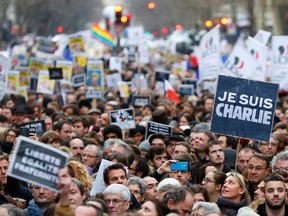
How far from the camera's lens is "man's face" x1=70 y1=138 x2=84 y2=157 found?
56.7 ft

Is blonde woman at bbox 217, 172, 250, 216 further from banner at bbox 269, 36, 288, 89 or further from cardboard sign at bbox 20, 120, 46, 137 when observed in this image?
banner at bbox 269, 36, 288, 89

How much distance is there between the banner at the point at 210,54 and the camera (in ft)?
89.6

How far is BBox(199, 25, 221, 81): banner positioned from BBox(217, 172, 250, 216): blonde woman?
42.6ft

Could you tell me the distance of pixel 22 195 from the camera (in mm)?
14422

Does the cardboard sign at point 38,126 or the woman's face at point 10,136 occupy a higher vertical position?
the cardboard sign at point 38,126

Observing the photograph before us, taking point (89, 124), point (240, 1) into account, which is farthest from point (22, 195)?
point (240, 1)

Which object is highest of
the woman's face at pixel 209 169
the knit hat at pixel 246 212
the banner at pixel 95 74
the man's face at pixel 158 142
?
the banner at pixel 95 74

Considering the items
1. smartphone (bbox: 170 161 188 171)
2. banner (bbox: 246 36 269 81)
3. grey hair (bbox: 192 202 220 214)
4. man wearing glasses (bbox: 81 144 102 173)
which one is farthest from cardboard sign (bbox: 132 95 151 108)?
grey hair (bbox: 192 202 220 214)

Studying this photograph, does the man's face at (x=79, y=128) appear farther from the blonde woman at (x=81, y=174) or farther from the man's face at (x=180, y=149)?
the blonde woman at (x=81, y=174)

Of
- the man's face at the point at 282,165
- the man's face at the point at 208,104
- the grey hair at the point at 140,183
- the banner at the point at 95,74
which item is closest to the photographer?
the grey hair at the point at 140,183

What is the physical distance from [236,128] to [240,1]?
65.0 metres

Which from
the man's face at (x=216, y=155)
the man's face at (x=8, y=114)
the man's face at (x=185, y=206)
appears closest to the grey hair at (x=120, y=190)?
the man's face at (x=185, y=206)

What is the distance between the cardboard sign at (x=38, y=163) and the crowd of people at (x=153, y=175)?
0.62ft

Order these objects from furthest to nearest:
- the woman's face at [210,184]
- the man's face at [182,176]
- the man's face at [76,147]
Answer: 1. the man's face at [76,147]
2. the man's face at [182,176]
3. the woman's face at [210,184]
